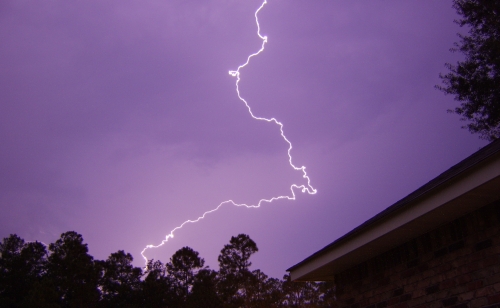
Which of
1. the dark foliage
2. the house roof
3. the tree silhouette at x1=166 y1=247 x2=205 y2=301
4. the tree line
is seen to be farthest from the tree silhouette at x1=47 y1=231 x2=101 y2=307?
the house roof

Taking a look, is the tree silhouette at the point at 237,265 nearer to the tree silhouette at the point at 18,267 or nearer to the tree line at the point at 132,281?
the tree line at the point at 132,281

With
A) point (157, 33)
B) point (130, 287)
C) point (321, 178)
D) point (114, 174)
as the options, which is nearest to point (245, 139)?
point (321, 178)

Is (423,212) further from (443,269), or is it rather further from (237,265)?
(237,265)

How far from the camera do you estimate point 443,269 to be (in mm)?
3703

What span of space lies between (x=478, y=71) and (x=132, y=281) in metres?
22.3

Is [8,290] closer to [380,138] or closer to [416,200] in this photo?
[416,200]

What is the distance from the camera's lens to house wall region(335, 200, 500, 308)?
3.30 metres

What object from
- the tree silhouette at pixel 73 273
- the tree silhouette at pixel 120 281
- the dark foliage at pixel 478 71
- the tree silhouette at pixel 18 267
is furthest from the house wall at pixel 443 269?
the tree silhouette at pixel 120 281

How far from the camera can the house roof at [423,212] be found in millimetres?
2949

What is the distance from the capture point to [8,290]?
70.9 feet

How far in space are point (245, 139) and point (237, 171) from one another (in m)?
6.79

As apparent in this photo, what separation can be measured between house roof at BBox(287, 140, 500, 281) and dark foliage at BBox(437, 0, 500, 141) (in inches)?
349

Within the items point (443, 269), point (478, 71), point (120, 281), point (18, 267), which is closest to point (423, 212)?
point (443, 269)

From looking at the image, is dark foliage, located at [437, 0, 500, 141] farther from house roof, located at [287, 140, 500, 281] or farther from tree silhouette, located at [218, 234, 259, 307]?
tree silhouette, located at [218, 234, 259, 307]
